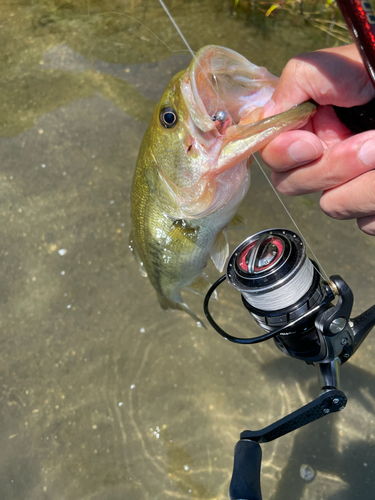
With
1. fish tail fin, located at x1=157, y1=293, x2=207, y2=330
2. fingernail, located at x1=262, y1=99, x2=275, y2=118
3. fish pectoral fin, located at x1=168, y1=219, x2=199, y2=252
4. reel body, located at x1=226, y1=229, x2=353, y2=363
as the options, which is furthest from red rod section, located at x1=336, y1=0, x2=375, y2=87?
fish tail fin, located at x1=157, y1=293, x2=207, y2=330

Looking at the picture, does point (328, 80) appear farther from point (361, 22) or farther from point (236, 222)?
point (236, 222)

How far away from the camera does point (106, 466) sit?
2.17 meters

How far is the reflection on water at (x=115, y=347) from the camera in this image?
2137mm

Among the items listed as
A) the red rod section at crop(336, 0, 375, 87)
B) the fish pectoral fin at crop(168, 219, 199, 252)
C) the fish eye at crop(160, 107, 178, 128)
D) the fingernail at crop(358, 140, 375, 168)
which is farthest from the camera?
the fish pectoral fin at crop(168, 219, 199, 252)

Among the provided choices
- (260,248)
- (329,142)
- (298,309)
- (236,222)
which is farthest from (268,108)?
(298,309)

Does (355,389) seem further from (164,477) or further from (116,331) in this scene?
(116,331)

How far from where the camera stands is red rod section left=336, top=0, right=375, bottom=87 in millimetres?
859

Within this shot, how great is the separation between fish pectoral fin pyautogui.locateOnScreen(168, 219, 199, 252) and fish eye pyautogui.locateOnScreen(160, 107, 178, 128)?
418mm

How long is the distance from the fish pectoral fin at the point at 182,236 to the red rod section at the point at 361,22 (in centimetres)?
98

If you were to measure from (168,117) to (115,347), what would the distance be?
1516mm

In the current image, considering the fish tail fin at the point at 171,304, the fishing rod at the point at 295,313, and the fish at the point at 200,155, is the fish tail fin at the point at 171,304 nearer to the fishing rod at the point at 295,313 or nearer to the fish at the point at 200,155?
the fish at the point at 200,155

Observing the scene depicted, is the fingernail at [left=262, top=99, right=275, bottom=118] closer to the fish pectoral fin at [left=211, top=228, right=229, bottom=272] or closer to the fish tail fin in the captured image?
the fish pectoral fin at [left=211, top=228, right=229, bottom=272]

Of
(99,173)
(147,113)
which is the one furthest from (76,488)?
(147,113)

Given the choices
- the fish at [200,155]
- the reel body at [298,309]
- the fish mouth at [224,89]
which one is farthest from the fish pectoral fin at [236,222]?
the fish mouth at [224,89]
